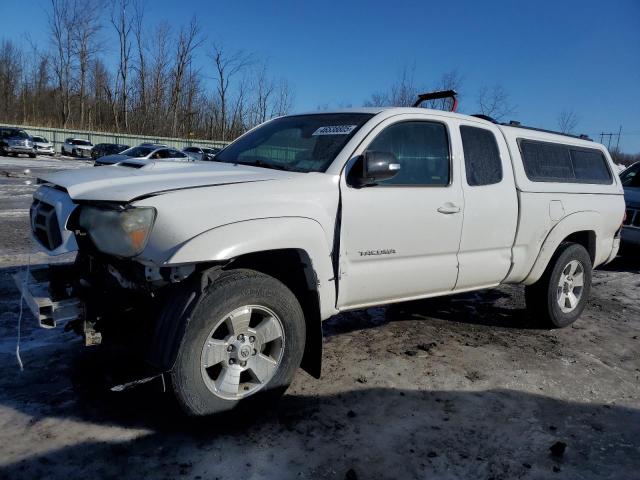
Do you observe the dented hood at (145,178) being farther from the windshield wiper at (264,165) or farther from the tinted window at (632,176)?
the tinted window at (632,176)

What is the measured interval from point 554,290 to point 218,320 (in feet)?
11.8

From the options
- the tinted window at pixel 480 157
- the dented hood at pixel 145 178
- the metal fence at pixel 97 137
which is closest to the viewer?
the dented hood at pixel 145 178

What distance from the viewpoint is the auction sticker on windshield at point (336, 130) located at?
11.8ft

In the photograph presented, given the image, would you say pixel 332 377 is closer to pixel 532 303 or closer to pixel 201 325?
pixel 201 325

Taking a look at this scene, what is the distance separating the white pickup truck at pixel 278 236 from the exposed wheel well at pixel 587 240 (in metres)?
0.79

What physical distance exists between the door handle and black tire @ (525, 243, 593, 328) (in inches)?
66.3

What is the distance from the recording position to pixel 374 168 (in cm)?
320

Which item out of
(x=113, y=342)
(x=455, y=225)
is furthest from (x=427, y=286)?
(x=113, y=342)

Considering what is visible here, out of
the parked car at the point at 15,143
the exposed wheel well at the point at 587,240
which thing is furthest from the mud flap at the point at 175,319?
the parked car at the point at 15,143

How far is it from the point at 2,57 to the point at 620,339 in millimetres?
69906

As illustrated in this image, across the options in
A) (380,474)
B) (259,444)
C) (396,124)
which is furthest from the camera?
(396,124)

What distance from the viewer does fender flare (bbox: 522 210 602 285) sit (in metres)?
4.71

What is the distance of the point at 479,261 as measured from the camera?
4.14 m

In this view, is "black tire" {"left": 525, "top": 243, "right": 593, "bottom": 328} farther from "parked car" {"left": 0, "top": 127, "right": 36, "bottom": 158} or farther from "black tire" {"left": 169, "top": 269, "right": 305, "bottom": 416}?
"parked car" {"left": 0, "top": 127, "right": 36, "bottom": 158}
